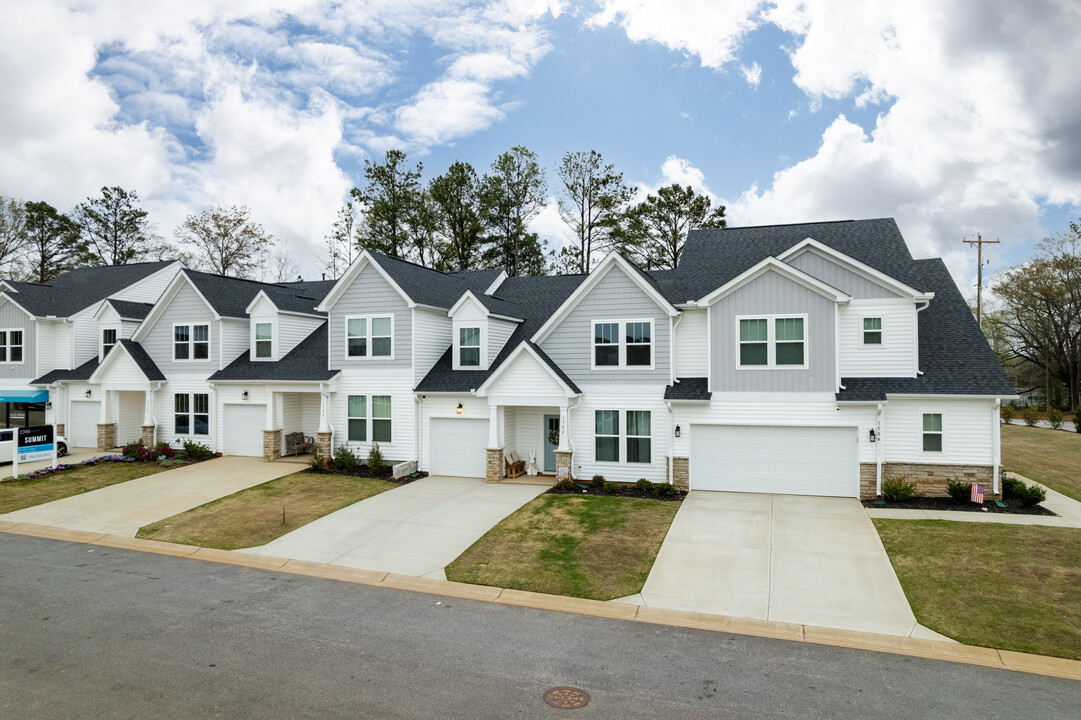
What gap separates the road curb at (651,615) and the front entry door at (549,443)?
9.22 metres

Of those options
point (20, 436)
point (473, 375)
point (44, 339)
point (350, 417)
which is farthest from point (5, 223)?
point (473, 375)

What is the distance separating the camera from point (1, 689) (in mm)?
7121

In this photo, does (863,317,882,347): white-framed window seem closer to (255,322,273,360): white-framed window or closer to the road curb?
A: the road curb

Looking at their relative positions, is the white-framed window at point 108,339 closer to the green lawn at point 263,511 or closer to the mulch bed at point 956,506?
the green lawn at point 263,511

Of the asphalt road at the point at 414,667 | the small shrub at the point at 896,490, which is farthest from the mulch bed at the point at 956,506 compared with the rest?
the asphalt road at the point at 414,667

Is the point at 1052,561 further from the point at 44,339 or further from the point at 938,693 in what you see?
the point at 44,339

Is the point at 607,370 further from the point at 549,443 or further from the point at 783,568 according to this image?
the point at 783,568

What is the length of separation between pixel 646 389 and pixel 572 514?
4971 mm

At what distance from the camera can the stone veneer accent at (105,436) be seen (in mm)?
24875

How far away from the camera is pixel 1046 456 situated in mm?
23250

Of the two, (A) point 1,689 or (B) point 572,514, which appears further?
(B) point 572,514

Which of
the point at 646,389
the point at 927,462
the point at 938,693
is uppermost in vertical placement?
the point at 646,389

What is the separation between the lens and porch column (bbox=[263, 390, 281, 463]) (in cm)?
2212

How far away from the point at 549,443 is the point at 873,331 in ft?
32.8
